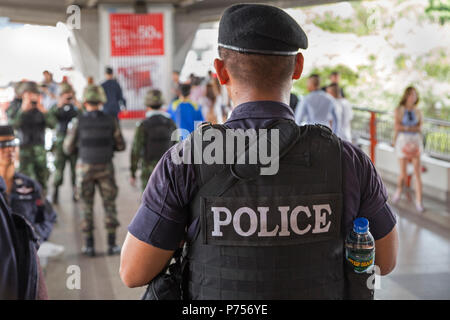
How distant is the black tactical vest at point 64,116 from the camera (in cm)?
738

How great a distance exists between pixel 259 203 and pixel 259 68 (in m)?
0.35

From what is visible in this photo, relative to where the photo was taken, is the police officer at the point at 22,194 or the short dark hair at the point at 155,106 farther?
the short dark hair at the point at 155,106

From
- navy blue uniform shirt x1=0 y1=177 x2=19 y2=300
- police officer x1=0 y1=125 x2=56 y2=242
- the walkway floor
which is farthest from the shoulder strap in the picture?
the walkway floor

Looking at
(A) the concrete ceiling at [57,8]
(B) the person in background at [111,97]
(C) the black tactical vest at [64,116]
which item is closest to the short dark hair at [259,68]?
(C) the black tactical vest at [64,116]

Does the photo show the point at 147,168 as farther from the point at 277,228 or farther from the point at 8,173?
the point at 277,228

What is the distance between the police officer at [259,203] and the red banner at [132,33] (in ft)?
53.8

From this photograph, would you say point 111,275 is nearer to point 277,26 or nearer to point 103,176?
point 103,176

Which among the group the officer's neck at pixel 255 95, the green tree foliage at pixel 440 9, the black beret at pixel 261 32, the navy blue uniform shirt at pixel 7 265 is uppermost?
the green tree foliage at pixel 440 9

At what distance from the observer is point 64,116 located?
7.40m

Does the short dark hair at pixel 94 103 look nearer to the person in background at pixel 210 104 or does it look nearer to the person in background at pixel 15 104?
the person in background at pixel 15 104
